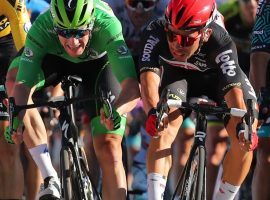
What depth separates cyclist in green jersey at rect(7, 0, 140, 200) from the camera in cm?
856

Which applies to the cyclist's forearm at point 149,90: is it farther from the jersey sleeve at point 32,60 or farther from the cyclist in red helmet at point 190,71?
the jersey sleeve at point 32,60

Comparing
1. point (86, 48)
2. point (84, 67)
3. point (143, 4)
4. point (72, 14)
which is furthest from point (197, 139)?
point (143, 4)

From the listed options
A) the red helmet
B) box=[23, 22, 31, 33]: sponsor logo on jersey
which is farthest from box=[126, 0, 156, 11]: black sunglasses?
the red helmet

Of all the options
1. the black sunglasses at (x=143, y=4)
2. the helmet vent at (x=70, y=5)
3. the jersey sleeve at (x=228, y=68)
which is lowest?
the jersey sleeve at (x=228, y=68)

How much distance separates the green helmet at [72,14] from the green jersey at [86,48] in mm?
220

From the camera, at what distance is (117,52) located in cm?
866

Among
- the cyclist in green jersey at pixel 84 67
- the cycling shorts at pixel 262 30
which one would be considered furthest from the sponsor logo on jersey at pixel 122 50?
the cycling shorts at pixel 262 30

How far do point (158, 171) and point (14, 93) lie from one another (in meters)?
1.44

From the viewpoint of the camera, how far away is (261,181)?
962cm

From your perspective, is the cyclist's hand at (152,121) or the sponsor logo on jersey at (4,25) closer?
the cyclist's hand at (152,121)

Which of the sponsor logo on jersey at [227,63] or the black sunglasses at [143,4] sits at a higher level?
the black sunglasses at [143,4]

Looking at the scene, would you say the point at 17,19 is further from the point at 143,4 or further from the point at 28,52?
the point at 143,4

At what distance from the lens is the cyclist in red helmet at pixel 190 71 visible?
842 cm

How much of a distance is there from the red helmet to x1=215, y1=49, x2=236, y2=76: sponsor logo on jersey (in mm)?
374
